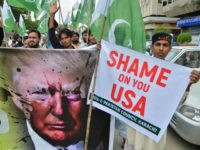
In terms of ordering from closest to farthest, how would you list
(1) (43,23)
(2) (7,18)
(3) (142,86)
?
1. (3) (142,86)
2. (2) (7,18)
3. (1) (43,23)

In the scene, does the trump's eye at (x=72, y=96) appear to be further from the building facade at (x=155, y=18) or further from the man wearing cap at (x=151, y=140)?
the building facade at (x=155, y=18)

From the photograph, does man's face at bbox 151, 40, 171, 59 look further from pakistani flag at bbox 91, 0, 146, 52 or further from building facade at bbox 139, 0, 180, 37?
building facade at bbox 139, 0, 180, 37

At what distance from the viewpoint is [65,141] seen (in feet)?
11.0

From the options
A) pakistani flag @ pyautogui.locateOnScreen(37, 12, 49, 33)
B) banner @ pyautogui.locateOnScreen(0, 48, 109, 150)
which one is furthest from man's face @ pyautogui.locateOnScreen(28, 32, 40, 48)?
pakistani flag @ pyautogui.locateOnScreen(37, 12, 49, 33)

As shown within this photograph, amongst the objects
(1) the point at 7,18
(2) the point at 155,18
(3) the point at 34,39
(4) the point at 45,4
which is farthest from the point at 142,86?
(2) the point at 155,18

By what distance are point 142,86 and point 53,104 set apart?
811 mm

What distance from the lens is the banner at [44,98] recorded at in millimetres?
3191

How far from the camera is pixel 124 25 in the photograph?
331 cm

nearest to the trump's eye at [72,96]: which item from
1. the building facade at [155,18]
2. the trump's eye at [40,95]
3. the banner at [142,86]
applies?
the trump's eye at [40,95]

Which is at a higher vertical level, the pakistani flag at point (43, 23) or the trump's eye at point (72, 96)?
the pakistani flag at point (43, 23)

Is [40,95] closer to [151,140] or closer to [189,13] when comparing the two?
[151,140]

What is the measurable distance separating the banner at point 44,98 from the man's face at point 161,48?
63 cm

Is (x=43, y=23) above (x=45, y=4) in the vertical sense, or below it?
below

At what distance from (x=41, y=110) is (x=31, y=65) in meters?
0.41
